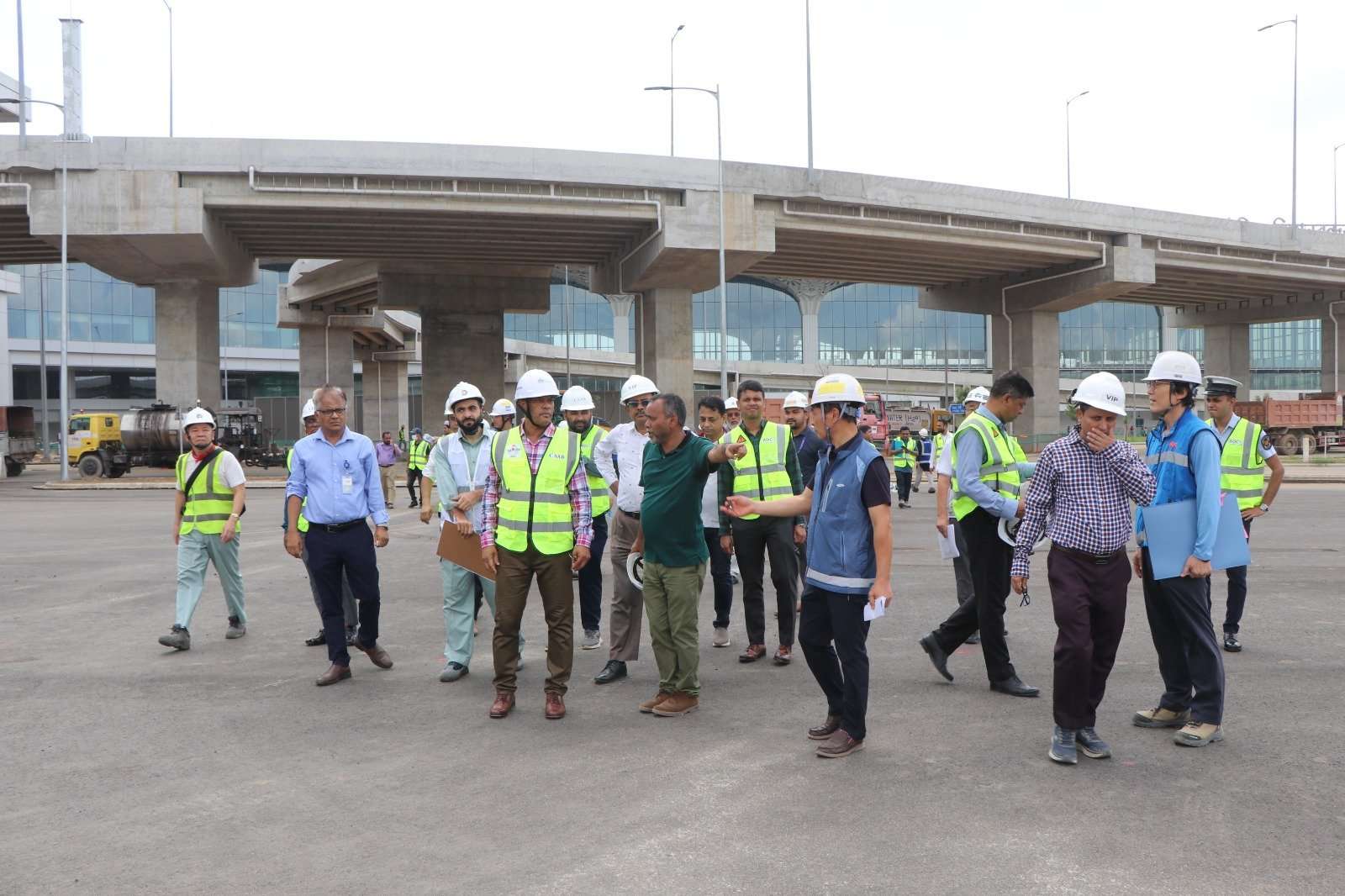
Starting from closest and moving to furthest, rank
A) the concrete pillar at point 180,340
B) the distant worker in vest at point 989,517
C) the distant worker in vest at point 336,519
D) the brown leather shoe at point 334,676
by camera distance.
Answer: the distant worker in vest at point 989,517, the brown leather shoe at point 334,676, the distant worker in vest at point 336,519, the concrete pillar at point 180,340

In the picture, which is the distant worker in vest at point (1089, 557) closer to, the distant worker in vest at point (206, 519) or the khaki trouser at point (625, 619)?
the khaki trouser at point (625, 619)

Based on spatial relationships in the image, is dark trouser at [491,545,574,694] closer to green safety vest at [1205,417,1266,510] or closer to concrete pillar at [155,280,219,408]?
green safety vest at [1205,417,1266,510]

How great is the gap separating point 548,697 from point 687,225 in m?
29.2

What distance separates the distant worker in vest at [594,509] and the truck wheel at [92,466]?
110 feet

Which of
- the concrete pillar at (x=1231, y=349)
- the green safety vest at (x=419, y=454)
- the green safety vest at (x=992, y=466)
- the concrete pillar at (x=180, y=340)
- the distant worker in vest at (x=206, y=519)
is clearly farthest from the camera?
the concrete pillar at (x=1231, y=349)

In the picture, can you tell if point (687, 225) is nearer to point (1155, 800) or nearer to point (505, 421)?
point (505, 421)

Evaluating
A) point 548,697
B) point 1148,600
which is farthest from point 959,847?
point 548,697

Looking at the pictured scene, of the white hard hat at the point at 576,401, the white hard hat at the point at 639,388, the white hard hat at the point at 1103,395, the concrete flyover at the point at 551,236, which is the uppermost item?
the concrete flyover at the point at 551,236

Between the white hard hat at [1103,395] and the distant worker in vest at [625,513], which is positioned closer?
the white hard hat at [1103,395]

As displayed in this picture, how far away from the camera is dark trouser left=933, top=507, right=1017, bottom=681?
6.36m

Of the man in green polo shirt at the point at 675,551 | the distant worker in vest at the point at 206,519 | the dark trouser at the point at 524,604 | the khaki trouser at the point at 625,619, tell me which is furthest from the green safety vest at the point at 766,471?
the distant worker in vest at the point at 206,519

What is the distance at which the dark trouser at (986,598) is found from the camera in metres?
6.36

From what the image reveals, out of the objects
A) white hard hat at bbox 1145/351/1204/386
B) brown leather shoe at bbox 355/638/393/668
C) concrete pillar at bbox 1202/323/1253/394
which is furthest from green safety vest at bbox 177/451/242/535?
concrete pillar at bbox 1202/323/1253/394

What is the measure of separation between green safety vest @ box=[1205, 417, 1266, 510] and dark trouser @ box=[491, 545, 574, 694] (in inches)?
188
